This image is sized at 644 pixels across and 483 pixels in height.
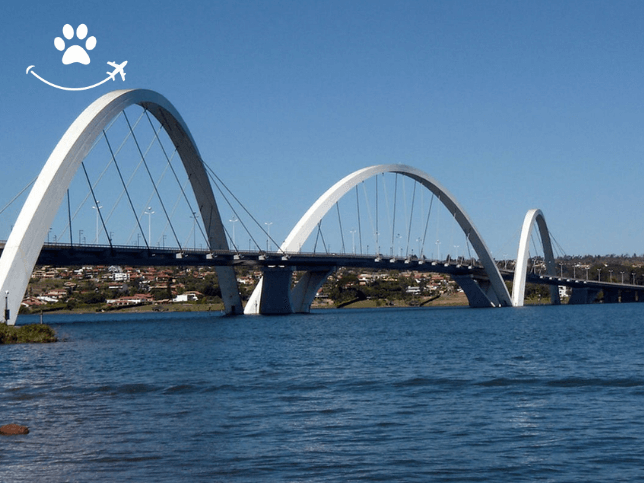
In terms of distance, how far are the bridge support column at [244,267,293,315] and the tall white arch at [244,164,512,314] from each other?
108mm

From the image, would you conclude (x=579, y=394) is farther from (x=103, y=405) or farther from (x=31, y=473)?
(x=31, y=473)

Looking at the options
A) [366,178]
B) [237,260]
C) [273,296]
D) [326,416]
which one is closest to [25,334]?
[326,416]

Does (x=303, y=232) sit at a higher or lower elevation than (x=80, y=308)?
higher

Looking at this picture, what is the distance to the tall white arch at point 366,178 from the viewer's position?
273 ft

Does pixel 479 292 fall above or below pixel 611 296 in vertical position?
above

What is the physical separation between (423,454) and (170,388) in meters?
10.9

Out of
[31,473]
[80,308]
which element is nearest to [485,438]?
[31,473]

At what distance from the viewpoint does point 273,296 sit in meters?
83.2

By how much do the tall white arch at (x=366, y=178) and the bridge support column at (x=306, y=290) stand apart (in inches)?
12.7

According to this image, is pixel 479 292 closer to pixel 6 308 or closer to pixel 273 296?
pixel 273 296

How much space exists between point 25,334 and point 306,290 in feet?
157

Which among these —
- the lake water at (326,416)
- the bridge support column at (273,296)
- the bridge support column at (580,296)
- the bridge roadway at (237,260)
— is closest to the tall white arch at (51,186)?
the bridge roadway at (237,260)

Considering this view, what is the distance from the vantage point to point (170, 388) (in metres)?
23.8

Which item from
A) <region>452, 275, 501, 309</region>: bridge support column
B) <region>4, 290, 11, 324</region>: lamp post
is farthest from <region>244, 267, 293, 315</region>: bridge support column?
<region>4, 290, 11, 324</region>: lamp post
